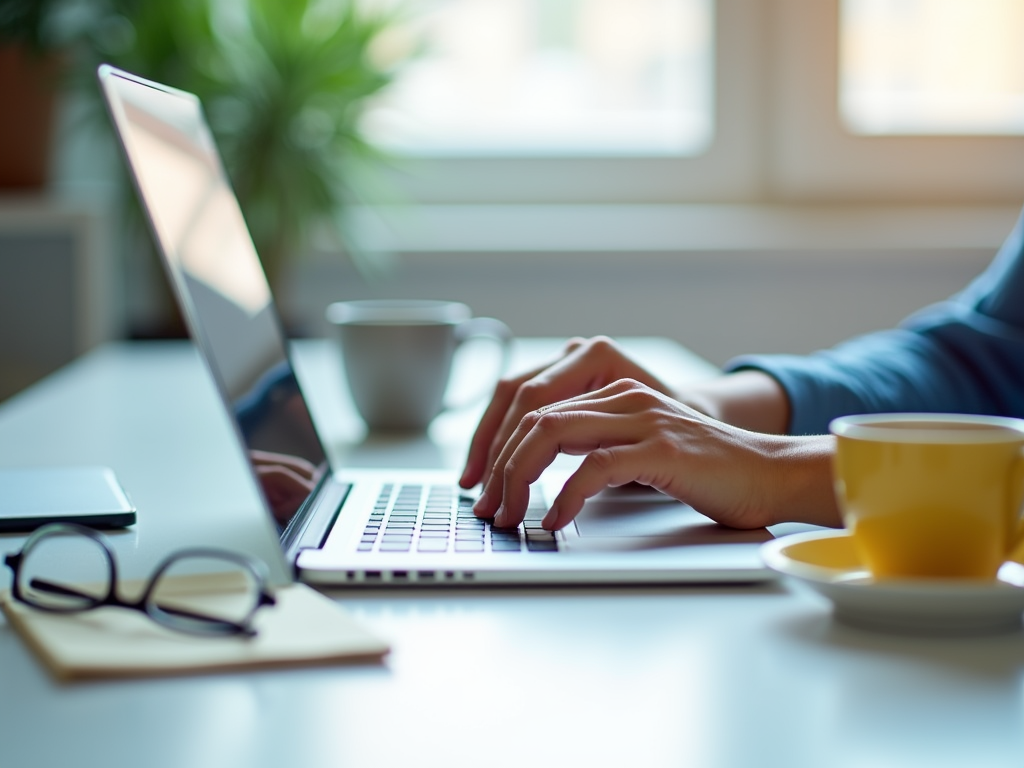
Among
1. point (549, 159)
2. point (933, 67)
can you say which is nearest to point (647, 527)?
point (549, 159)

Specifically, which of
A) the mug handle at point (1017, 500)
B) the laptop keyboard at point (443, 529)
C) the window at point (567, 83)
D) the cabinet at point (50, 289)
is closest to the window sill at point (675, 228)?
the window at point (567, 83)

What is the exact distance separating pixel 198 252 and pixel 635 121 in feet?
6.41

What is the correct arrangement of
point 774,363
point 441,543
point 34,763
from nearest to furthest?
point 34,763 < point 441,543 < point 774,363

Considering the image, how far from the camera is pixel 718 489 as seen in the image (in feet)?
2.19

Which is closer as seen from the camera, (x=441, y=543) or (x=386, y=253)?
(x=441, y=543)

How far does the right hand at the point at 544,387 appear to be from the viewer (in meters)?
0.80

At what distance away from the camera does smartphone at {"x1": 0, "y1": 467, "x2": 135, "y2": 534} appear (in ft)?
2.30

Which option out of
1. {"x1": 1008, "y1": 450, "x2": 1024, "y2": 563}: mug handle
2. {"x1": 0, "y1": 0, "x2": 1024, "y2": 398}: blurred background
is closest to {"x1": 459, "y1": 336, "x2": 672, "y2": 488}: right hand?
{"x1": 1008, "y1": 450, "x2": 1024, "y2": 563}: mug handle

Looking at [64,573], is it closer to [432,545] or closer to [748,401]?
[432,545]

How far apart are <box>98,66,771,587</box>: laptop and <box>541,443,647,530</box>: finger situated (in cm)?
1

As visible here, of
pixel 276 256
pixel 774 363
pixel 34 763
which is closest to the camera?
pixel 34 763

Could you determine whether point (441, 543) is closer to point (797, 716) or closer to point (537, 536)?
point (537, 536)

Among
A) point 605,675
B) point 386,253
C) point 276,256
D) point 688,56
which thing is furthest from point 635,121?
point 605,675

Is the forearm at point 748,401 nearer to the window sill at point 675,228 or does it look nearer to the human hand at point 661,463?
the human hand at point 661,463
